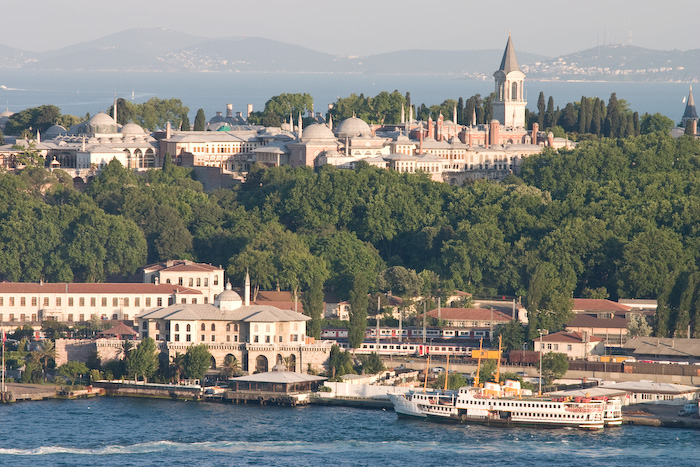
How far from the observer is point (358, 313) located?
65.6m

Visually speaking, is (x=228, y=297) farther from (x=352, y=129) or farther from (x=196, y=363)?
(x=352, y=129)

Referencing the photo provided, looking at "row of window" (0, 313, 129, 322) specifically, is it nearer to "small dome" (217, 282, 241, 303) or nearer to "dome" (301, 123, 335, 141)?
"small dome" (217, 282, 241, 303)

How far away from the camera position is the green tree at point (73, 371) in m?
60.9

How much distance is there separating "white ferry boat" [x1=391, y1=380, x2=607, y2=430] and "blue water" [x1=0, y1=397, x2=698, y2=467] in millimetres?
547

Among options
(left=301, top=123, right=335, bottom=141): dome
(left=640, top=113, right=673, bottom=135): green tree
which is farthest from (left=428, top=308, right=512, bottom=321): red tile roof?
(left=640, top=113, right=673, bottom=135): green tree

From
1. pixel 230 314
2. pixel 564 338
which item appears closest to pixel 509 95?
pixel 564 338

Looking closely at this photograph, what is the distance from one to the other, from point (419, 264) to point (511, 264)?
19.7 ft

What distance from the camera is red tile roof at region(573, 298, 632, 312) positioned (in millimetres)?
70438

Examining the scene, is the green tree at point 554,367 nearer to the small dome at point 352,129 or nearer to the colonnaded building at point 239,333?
the colonnaded building at point 239,333

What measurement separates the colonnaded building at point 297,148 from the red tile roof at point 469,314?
2435cm

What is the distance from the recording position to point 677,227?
7981cm

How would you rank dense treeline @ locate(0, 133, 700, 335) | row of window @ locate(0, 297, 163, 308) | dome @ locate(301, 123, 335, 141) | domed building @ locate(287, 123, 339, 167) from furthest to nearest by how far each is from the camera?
dome @ locate(301, 123, 335, 141) < domed building @ locate(287, 123, 339, 167) < dense treeline @ locate(0, 133, 700, 335) < row of window @ locate(0, 297, 163, 308)

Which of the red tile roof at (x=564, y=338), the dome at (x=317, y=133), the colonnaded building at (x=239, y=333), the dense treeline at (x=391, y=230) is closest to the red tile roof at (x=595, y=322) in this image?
the dense treeline at (x=391, y=230)

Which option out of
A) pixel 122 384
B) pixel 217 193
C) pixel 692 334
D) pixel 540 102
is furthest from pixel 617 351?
pixel 540 102
